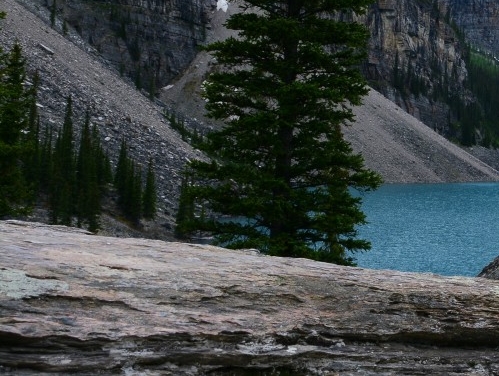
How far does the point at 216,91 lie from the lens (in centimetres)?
1647

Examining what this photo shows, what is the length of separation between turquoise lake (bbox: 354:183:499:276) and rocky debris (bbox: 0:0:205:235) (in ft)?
77.2

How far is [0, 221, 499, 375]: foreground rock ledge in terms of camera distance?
6.68 metres

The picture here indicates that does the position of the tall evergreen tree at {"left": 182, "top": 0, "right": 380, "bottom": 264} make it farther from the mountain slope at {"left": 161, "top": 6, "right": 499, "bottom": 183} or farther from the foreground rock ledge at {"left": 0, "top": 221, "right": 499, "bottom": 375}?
the mountain slope at {"left": 161, "top": 6, "right": 499, "bottom": 183}

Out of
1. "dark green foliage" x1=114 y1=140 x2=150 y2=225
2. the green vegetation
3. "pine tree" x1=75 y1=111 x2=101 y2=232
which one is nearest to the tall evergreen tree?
the green vegetation

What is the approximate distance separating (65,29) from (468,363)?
140388 millimetres

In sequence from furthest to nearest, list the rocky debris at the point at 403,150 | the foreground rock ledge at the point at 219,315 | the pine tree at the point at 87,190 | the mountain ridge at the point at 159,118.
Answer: the rocky debris at the point at 403,150, the mountain ridge at the point at 159,118, the pine tree at the point at 87,190, the foreground rock ledge at the point at 219,315

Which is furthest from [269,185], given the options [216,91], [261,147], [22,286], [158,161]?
[158,161]

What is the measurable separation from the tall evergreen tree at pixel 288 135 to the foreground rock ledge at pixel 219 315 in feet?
22.0

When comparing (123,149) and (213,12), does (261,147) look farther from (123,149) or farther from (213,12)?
(213,12)

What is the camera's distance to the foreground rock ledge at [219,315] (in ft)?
21.9

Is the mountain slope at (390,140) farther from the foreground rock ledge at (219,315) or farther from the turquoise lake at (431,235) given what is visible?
the foreground rock ledge at (219,315)

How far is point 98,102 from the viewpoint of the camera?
103 meters

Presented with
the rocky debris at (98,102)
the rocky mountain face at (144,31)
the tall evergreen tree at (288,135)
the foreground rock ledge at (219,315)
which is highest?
the rocky mountain face at (144,31)

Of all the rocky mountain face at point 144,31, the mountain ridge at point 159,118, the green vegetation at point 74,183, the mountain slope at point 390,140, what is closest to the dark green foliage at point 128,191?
the green vegetation at point 74,183
